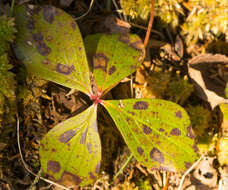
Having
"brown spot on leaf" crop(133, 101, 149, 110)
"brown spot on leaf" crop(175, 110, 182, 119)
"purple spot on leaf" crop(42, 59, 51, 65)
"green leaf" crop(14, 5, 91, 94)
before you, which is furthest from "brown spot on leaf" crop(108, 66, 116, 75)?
"brown spot on leaf" crop(175, 110, 182, 119)

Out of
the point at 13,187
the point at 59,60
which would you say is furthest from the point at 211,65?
the point at 13,187

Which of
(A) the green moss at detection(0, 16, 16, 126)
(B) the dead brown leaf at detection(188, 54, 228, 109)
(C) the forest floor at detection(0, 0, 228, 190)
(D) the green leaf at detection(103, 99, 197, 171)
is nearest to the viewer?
(A) the green moss at detection(0, 16, 16, 126)

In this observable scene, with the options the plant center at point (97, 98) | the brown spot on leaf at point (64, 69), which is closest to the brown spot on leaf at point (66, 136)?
the plant center at point (97, 98)

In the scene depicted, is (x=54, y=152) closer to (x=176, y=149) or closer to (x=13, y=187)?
(x=13, y=187)

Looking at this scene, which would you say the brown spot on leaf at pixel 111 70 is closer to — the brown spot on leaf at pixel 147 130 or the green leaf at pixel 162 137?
the green leaf at pixel 162 137

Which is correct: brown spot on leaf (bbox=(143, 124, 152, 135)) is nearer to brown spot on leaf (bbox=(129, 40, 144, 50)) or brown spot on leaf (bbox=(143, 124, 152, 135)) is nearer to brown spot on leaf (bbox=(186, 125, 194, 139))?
brown spot on leaf (bbox=(186, 125, 194, 139))

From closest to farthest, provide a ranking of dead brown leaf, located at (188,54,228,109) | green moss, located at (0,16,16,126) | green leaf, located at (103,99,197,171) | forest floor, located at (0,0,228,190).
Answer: green moss, located at (0,16,16,126)
green leaf, located at (103,99,197,171)
forest floor, located at (0,0,228,190)
dead brown leaf, located at (188,54,228,109)

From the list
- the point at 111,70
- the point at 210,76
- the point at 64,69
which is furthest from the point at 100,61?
the point at 210,76

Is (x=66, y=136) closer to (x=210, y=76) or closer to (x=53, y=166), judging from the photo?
(x=53, y=166)
